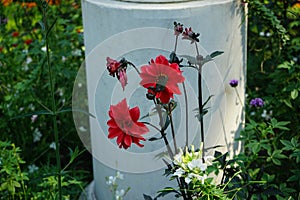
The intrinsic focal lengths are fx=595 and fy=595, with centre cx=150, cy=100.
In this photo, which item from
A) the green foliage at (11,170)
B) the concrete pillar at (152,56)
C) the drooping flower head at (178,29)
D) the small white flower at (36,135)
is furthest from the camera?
the small white flower at (36,135)

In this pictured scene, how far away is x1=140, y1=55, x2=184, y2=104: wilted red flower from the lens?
178 centimetres

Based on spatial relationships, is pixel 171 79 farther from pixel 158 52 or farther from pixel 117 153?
pixel 117 153

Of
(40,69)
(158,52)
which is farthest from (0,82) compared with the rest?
(158,52)

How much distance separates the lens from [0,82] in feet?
10.6

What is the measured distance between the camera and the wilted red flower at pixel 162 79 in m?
1.78

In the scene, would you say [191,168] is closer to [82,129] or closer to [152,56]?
[152,56]

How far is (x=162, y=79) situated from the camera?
180 cm

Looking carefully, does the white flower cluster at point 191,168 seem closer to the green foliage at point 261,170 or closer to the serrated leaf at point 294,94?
the green foliage at point 261,170

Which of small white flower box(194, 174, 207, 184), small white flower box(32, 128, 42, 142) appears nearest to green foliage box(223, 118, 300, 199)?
small white flower box(194, 174, 207, 184)

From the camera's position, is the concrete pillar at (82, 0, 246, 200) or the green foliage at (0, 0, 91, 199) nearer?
the concrete pillar at (82, 0, 246, 200)

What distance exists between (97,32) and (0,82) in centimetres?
114

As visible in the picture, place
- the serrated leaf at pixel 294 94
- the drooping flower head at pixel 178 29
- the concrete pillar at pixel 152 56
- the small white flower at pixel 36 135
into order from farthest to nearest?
the small white flower at pixel 36 135, the serrated leaf at pixel 294 94, the concrete pillar at pixel 152 56, the drooping flower head at pixel 178 29

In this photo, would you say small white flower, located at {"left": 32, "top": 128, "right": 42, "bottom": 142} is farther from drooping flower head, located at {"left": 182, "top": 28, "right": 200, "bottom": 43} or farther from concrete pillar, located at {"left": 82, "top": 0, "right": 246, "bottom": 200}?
drooping flower head, located at {"left": 182, "top": 28, "right": 200, "bottom": 43}

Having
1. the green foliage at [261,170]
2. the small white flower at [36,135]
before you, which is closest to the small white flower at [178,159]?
the green foliage at [261,170]
